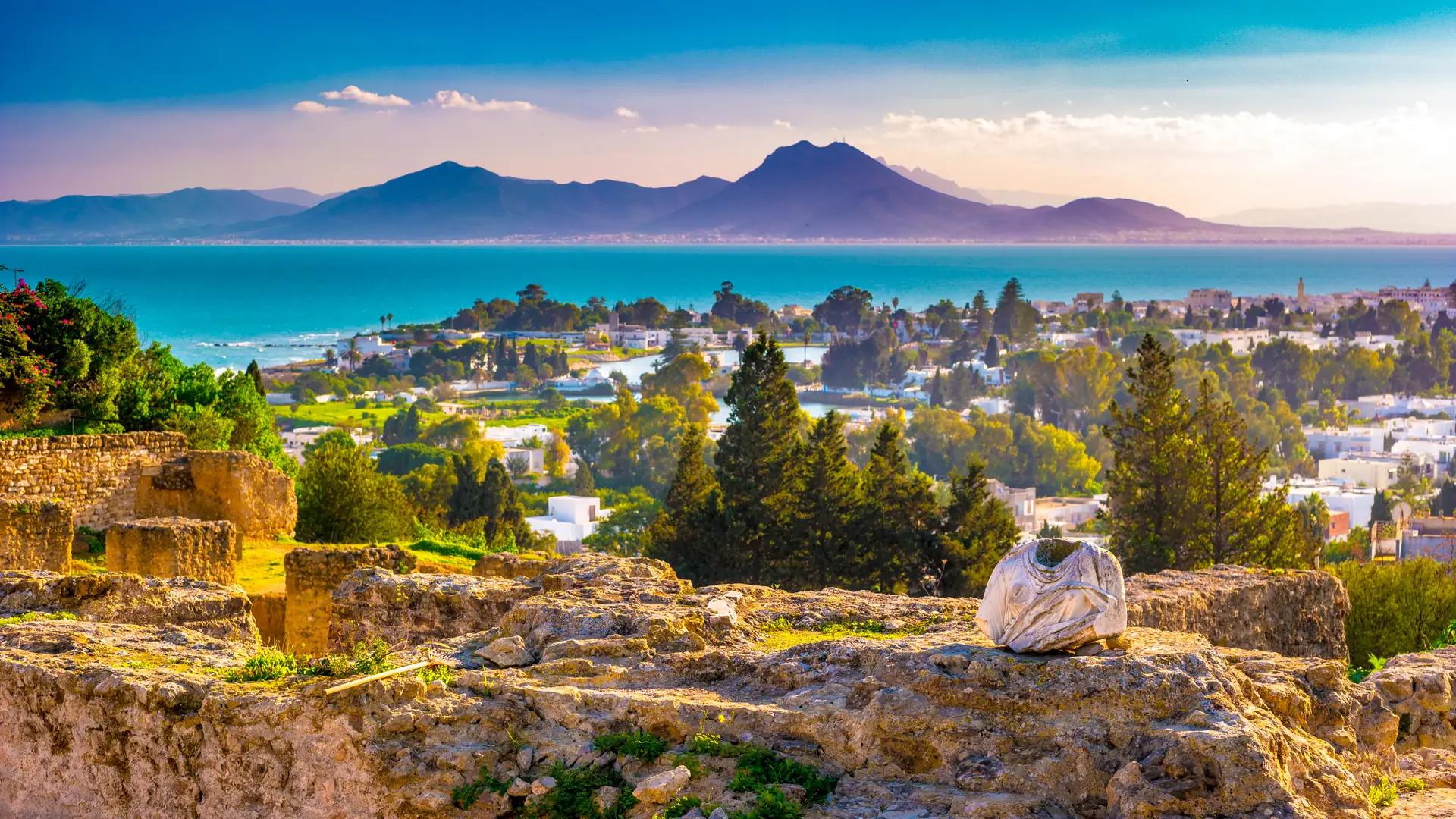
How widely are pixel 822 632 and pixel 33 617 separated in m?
4.87

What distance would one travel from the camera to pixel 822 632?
27.4 feet

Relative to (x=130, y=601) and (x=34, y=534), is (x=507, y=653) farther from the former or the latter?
(x=34, y=534)

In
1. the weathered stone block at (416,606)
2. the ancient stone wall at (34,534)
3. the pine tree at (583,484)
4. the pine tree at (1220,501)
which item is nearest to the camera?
the weathered stone block at (416,606)

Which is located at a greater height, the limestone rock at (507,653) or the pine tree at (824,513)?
the limestone rock at (507,653)

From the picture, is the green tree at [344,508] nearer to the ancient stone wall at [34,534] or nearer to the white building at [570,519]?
the ancient stone wall at [34,534]

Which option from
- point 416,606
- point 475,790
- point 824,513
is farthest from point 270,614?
point 824,513

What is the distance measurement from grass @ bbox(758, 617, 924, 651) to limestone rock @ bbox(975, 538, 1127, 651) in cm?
118

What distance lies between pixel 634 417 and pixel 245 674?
69.9 m

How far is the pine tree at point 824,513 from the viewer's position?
22.6m

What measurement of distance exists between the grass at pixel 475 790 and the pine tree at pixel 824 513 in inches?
608

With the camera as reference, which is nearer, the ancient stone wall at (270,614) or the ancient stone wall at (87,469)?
the ancient stone wall at (270,614)

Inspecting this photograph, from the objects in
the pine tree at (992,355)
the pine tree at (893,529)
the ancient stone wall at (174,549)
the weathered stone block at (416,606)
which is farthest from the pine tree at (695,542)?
the pine tree at (992,355)

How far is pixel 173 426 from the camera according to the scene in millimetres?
18875

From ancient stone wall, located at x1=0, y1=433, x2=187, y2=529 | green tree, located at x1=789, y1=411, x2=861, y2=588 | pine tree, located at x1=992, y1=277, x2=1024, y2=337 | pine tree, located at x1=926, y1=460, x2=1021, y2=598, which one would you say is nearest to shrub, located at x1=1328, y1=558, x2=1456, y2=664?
pine tree, located at x1=926, y1=460, x2=1021, y2=598
